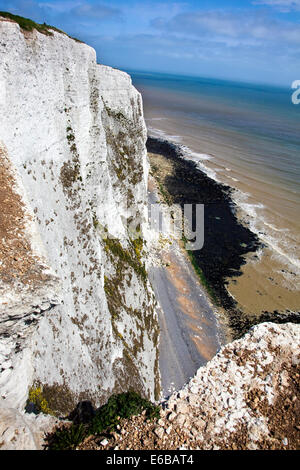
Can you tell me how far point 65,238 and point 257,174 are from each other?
64.4 m

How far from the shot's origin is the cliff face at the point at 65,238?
9.59 metres

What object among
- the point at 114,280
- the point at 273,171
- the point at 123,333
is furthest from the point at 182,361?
the point at 273,171

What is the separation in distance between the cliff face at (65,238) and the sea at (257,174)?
67.8 feet

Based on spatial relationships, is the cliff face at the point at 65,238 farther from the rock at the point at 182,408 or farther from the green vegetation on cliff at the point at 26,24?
the rock at the point at 182,408

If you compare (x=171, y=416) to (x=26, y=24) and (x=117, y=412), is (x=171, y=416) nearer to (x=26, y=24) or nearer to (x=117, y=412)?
(x=117, y=412)

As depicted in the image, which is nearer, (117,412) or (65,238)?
(117,412)

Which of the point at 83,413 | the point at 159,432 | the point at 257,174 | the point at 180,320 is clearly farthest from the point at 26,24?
the point at 257,174

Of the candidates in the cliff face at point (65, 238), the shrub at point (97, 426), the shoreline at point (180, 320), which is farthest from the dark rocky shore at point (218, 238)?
the shrub at point (97, 426)

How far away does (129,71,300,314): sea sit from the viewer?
36594mm

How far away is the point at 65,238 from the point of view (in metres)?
14.1

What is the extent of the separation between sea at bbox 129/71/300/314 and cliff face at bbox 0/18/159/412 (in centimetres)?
2068

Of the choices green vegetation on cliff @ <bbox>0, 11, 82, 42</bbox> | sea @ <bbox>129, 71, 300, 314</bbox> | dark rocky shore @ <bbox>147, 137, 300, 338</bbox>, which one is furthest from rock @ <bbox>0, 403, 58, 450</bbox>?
sea @ <bbox>129, 71, 300, 314</bbox>

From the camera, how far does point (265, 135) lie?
10125 centimetres

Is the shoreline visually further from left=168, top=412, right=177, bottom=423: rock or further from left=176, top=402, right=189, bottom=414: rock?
left=168, top=412, right=177, bottom=423: rock
